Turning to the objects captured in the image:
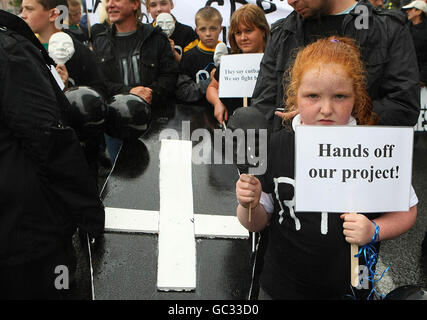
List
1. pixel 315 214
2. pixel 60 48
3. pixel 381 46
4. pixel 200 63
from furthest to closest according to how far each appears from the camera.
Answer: pixel 200 63 < pixel 60 48 < pixel 381 46 < pixel 315 214

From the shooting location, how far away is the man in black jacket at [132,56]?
384 centimetres

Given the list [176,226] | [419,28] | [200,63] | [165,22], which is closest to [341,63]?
[176,226]

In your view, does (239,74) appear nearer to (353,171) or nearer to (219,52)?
(219,52)

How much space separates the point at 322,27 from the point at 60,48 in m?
1.73

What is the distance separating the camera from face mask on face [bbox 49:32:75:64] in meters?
2.97

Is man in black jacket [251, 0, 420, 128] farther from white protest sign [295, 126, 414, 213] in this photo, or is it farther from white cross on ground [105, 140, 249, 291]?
white cross on ground [105, 140, 249, 291]

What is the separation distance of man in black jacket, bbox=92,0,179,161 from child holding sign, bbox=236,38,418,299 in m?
2.27

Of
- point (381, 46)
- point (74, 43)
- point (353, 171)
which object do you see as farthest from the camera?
point (74, 43)

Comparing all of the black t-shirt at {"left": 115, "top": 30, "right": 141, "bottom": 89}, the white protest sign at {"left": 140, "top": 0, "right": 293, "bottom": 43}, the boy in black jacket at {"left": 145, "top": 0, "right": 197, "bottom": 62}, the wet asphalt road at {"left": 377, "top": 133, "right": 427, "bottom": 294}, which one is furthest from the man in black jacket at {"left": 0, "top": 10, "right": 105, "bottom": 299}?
the white protest sign at {"left": 140, "top": 0, "right": 293, "bottom": 43}

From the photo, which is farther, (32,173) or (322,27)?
(322,27)

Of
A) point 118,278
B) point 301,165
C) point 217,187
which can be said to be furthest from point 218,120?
point 301,165

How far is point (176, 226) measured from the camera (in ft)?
7.86
